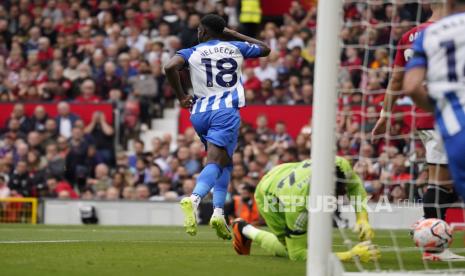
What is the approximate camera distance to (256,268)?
753cm

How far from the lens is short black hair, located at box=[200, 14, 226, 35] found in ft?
34.3

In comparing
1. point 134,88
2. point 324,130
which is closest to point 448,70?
point 324,130

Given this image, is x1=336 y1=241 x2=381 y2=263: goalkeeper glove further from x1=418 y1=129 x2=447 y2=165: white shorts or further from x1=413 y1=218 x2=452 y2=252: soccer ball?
x1=418 y1=129 x2=447 y2=165: white shorts

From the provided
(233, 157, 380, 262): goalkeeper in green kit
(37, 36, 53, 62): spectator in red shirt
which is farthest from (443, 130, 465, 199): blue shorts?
(37, 36, 53, 62): spectator in red shirt

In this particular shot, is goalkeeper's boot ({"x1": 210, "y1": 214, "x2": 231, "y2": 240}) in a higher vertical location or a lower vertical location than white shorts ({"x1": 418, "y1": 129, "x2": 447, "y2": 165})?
lower

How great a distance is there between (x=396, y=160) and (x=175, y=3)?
989 centimetres

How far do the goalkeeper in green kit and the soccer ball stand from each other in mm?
373

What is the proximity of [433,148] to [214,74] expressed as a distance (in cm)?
253

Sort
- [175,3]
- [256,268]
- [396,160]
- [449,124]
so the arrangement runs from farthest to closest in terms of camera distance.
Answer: [175,3] → [396,160] → [256,268] → [449,124]

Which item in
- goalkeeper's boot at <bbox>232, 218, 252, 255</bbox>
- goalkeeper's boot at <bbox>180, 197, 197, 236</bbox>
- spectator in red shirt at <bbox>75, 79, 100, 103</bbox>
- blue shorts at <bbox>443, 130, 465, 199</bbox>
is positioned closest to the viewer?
blue shorts at <bbox>443, 130, 465, 199</bbox>

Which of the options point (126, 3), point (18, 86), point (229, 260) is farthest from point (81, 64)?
point (229, 260)

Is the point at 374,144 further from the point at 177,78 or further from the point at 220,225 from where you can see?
the point at 220,225

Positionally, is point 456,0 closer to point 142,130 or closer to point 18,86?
point 142,130

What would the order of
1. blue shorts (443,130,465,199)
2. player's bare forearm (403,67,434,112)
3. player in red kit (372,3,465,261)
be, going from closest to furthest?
blue shorts (443,130,465,199) → player's bare forearm (403,67,434,112) → player in red kit (372,3,465,261)
